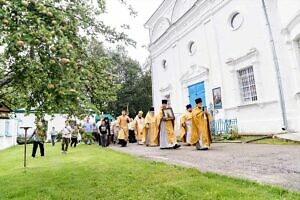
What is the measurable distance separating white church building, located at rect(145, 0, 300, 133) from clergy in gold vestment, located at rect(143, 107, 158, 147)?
12.2 ft

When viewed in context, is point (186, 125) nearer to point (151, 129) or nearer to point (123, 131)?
point (151, 129)

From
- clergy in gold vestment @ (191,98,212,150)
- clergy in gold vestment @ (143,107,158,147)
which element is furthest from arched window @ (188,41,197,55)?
clergy in gold vestment @ (191,98,212,150)

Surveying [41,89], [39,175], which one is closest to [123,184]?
[41,89]

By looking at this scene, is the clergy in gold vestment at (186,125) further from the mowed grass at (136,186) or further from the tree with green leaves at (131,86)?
the tree with green leaves at (131,86)

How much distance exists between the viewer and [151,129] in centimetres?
1437

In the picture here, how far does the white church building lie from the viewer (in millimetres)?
12453

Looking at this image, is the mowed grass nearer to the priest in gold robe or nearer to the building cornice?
the priest in gold robe

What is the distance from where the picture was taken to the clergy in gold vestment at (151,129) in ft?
45.3

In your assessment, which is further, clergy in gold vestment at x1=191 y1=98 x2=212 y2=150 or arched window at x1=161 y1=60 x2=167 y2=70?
arched window at x1=161 y1=60 x2=167 y2=70

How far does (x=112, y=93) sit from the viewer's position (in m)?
5.34

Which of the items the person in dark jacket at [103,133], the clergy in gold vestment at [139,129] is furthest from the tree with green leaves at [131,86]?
the person in dark jacket at [103,133]

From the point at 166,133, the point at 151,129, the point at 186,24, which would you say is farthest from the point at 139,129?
the point at 186,24

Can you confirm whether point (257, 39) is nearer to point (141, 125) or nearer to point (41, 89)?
point (141, 125)

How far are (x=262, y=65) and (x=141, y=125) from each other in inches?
279
